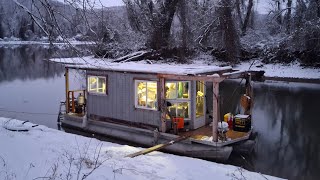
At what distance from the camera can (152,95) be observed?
14.4 meters

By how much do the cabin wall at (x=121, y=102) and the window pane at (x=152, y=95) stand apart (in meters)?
0.24

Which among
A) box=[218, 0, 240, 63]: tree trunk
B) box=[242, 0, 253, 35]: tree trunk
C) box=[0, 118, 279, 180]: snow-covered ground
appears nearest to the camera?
box=[0, 118, 279, 180]: snow-covered ground

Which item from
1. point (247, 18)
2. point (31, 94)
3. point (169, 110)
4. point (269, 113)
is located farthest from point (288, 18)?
point (169, 110)

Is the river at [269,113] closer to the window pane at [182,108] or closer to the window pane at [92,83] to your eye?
the window pane at [92,83]

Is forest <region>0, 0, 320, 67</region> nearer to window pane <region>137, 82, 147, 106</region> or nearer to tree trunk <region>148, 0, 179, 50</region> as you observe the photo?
tree trunk <region>148, 0, 179, 50</region>

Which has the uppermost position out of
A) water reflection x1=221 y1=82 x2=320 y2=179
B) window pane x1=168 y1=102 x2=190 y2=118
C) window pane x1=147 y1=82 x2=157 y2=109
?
window pane x1=147 y1=82 x2=157 y2=109

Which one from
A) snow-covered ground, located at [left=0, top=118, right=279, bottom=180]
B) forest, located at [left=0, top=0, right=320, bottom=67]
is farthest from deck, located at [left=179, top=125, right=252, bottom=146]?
forest, located at [left=0, top=0, right=320, bottom=67]

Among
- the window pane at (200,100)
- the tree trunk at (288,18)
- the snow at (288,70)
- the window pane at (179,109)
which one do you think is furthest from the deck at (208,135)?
the tree trunk at (288,18)

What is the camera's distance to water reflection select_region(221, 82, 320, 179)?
44.6ft

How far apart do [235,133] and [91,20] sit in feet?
31.4

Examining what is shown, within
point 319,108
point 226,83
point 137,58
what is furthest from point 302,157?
point 137,58

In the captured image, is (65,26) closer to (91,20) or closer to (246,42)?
(91,20)

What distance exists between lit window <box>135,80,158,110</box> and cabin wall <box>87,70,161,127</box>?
0.58ft

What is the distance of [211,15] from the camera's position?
39344 mm
